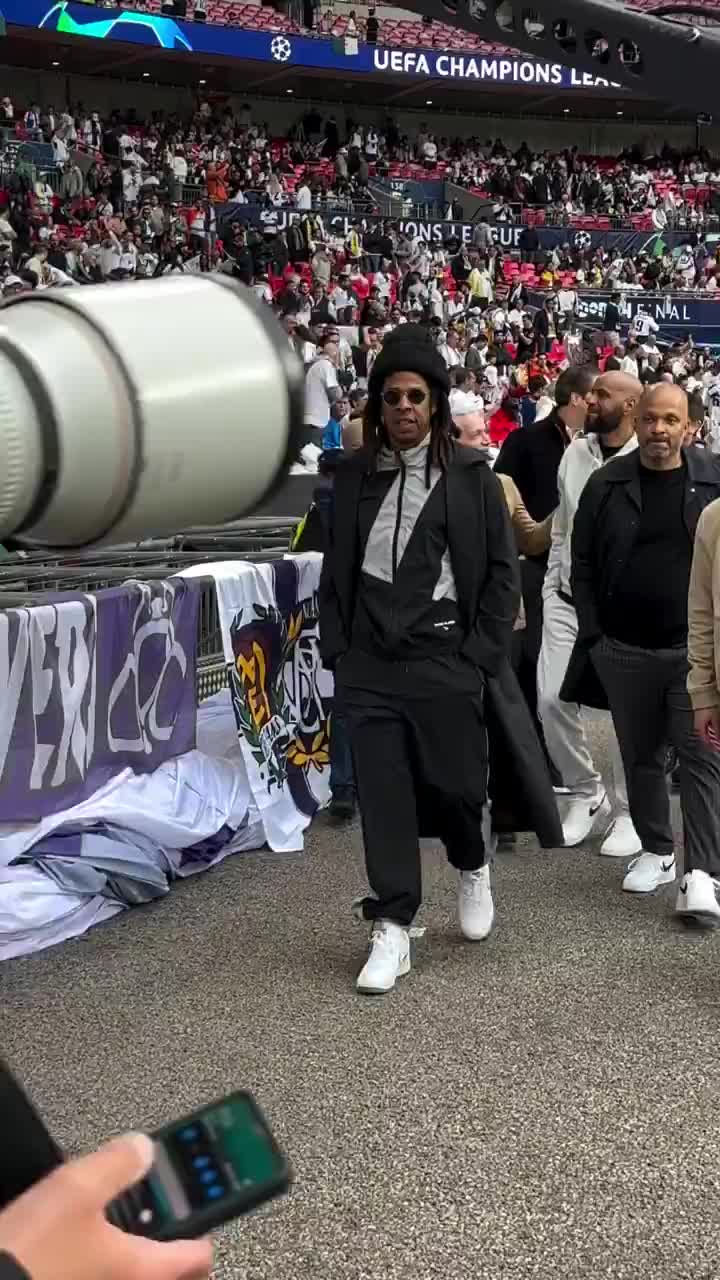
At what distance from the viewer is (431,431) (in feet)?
13.0

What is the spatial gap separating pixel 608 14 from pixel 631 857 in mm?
2894

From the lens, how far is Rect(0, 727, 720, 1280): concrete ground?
8.68 ft

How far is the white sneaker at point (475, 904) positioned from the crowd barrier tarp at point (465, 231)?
73.2ft

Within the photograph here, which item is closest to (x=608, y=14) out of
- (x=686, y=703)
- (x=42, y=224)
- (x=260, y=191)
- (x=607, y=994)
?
(x=686, y=703)

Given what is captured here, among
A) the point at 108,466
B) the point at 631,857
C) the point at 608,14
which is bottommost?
the point at 631,857

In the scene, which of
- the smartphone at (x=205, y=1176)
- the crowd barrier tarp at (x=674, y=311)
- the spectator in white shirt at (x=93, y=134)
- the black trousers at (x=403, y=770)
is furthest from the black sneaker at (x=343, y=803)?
the crowd barrier tarp at (x=674, y=311)

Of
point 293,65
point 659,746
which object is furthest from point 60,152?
point 659,746

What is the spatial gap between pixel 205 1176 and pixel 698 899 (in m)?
3.53

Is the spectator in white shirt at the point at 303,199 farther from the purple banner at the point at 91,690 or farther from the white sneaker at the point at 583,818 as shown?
the purple banner at the point at 91,690

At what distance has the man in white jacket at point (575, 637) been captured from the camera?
521cm

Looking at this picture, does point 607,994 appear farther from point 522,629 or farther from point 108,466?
point 108,466

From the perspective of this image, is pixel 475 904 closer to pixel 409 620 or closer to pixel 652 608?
pixel 409 620

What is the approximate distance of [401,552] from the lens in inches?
156

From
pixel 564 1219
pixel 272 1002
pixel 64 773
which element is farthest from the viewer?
pixel 64 773
